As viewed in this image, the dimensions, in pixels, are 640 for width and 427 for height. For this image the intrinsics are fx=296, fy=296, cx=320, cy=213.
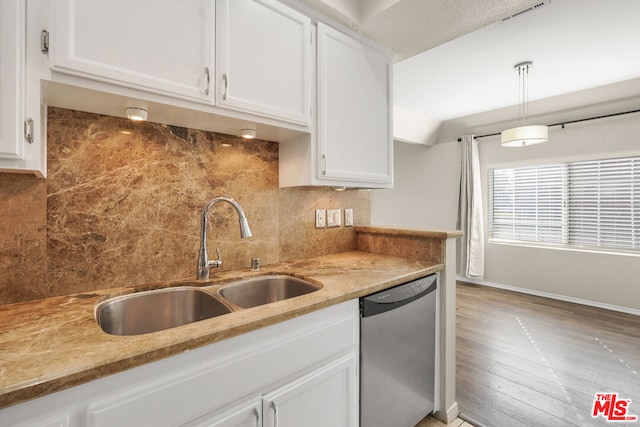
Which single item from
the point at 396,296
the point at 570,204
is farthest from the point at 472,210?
the point at 396,296

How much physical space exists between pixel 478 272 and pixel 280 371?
4478mm

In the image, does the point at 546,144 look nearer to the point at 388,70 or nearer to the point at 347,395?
the point at 388,70

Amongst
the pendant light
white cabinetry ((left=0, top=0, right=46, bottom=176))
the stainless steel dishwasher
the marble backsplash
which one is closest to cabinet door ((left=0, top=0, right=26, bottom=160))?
white cabinetry ((left=0, top=0, right=46, bottom=176))

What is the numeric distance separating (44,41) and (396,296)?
1.63 meters

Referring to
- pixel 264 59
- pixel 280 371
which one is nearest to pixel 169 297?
pixel 280 371

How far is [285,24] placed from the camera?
144cm

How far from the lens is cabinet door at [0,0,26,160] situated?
828 millimetres

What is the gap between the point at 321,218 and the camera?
6.77 ft

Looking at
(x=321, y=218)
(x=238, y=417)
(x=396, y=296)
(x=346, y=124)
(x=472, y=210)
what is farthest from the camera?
(x=472, y=210)

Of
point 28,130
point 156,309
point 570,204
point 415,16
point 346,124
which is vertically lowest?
point 156,309

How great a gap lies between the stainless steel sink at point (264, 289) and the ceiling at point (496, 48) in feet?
4.76

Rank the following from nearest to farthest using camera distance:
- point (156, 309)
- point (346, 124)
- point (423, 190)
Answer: point (156, 309)
point (346, 124)
point (423, 190)

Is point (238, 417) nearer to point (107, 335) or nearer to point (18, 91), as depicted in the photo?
point (107, 335)

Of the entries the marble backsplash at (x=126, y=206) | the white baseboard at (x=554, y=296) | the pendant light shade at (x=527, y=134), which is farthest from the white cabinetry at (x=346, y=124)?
the white baseboard at (x=554, y=296)
